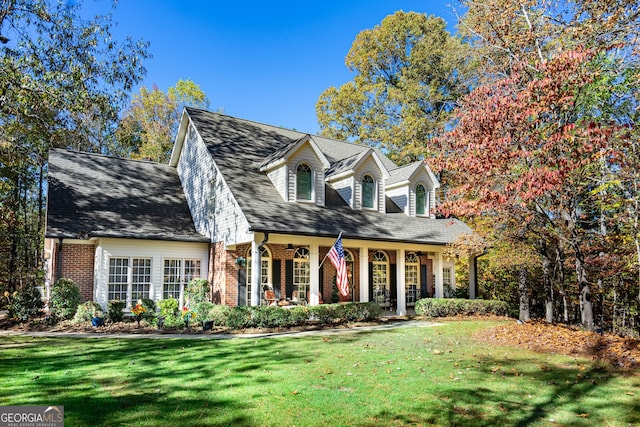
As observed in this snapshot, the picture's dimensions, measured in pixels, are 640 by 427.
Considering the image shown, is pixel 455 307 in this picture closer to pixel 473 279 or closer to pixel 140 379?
pixel 473 279

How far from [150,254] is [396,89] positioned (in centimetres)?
2357

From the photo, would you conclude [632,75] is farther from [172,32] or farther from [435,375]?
[172,32]

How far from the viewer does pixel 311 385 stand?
268 inches

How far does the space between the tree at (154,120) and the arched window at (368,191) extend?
67.4 feet

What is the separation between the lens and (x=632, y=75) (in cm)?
937

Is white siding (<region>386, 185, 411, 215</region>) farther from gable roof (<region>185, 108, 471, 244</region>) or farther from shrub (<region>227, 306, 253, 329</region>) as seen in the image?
shrub (<region>227, 306, 253, 329</region>)

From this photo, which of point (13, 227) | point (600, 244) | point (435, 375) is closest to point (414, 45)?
point (600, 244)

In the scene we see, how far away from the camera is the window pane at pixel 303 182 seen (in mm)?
17750

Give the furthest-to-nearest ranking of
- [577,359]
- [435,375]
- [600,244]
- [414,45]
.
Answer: [414,45], [600,244], [577,359], [435,375]

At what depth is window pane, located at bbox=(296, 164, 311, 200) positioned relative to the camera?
17.8m

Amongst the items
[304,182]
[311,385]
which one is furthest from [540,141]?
[304,182]

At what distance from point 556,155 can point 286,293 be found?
36.3 ft

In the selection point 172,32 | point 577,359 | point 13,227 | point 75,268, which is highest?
point 172,32

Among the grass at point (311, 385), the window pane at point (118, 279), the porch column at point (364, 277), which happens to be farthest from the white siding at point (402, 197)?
the window pane at point (118, 279)
